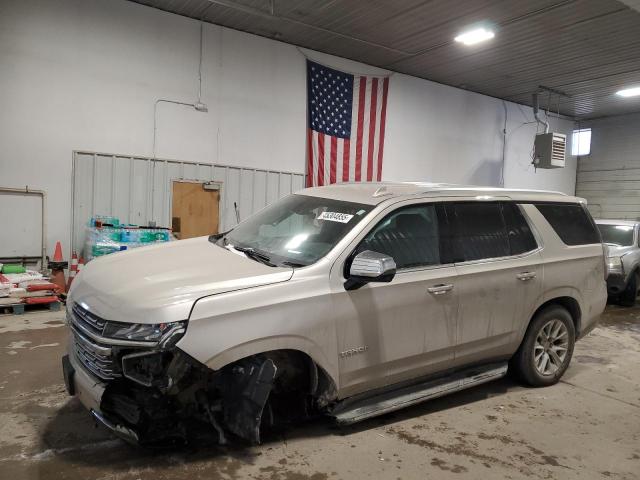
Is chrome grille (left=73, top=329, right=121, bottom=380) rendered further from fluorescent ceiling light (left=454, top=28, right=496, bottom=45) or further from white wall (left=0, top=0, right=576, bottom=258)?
fluorescent ceiling light (left=454, top=28, right=496, bottom=45)

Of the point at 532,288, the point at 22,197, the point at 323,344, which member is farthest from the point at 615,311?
the point at 22,197

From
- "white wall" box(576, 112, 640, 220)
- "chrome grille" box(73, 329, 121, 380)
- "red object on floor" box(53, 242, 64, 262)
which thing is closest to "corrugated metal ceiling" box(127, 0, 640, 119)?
"white wall" box(576, 112, 640, 220)

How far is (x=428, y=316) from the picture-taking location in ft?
11.0

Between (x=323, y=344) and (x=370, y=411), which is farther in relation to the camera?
(x=370, y=411)

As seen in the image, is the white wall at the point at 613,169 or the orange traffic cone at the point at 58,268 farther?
the white wall at the point at 613,169

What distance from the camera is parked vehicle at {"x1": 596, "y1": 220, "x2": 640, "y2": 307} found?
8.37 meters

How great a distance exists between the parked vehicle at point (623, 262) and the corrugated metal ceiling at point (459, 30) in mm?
3892

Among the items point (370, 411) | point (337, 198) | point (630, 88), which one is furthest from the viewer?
point (630, 88)

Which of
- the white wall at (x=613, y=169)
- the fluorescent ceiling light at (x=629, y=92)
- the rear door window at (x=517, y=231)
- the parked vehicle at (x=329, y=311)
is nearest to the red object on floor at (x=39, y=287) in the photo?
the parked vehicle at (x=329, y=311)

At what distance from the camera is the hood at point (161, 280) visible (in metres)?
2.47

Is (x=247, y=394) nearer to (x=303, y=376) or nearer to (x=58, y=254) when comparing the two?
(x=303, y=376)

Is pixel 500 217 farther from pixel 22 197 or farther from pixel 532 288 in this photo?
pixel 22 197

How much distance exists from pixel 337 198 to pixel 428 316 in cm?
114

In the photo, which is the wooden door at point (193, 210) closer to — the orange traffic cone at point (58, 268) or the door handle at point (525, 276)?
the orange traffic cone at point (58, 268)
